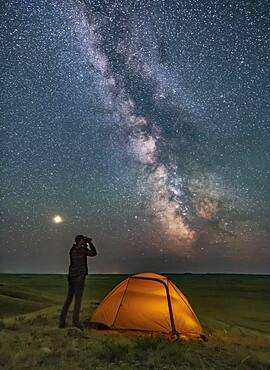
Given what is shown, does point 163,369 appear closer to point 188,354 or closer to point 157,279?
point 188,354

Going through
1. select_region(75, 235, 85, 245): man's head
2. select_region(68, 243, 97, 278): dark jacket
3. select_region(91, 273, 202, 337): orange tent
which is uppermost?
select_region(75, 235, 85, 245): man's head

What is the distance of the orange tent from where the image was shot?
14055mm

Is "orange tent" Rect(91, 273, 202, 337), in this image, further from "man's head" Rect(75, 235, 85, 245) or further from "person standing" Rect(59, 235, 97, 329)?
"man's head" Rect(75, 235, 85, 245)

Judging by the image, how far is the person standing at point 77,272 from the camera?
42.1 feet

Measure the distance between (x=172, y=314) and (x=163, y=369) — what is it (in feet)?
18.5

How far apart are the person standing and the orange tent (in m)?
1.85

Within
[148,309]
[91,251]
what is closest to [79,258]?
[91,251]

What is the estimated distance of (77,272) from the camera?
1284cm

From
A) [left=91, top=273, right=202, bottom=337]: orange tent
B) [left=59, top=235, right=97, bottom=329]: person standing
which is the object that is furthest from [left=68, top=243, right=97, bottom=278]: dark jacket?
[left=91, top=273, right=202, bottom=337]: orange tent

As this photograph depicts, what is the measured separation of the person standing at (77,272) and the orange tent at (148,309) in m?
1.85

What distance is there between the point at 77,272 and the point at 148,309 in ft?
10.5

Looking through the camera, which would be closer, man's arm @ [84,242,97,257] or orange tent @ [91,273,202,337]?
man's arm @ [84,242,97,257]

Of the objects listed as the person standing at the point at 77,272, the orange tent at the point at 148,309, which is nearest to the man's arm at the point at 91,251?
the person standing at the point at 77,272

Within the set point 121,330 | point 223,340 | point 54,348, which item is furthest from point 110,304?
point 54,348
